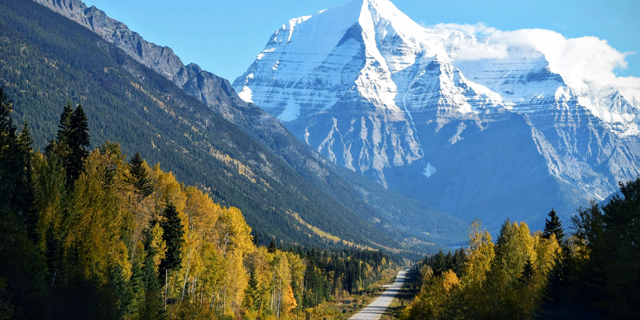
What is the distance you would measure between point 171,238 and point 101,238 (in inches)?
606

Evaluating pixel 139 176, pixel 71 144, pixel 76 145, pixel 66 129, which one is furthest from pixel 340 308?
pixel 66 129

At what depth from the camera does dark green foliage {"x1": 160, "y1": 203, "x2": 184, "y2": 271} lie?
79188mm

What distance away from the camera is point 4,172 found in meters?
55.5

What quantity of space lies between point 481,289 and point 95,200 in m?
42.0

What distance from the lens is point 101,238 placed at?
65.1 m

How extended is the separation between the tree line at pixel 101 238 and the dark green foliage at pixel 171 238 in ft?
0.42

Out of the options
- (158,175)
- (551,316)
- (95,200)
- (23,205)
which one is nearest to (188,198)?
(158,175)

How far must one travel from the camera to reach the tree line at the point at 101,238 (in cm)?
5494

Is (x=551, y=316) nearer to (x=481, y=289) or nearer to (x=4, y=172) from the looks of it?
(x=481, y=289)

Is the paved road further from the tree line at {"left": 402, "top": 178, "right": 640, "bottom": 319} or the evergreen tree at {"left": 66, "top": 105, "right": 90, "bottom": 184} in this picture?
the evergreen tree at {"left": 66, "top": 105, "right": 90, "bottom": 184}

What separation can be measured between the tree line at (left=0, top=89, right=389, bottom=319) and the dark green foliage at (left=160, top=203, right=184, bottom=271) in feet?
0.42

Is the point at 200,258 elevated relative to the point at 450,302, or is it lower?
elevated

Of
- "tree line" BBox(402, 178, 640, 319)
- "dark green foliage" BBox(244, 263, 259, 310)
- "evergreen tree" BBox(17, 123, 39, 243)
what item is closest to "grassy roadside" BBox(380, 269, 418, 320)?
"dark green foliage" BBox(244, 263, 259, 310)

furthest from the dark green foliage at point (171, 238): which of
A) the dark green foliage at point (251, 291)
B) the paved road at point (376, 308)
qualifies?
the paved road at point (376, 308)
